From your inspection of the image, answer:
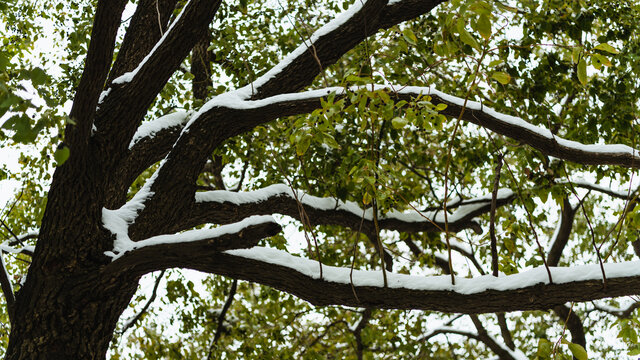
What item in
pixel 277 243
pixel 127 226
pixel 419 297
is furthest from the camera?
pixel 277 243

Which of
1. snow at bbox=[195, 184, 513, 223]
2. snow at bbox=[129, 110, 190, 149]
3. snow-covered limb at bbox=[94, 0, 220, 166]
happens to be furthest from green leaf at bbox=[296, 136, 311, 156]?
snow at bbox=[129, 110, 190, 149]

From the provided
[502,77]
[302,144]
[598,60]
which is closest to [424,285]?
[302,144]

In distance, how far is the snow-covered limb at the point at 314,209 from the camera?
4.30 m

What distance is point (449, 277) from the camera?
125 inches

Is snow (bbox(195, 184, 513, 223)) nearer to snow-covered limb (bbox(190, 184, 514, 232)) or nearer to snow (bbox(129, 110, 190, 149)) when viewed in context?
snow-covered limb (bbox(190, 184, 514, 232))

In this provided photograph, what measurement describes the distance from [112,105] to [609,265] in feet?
9.95

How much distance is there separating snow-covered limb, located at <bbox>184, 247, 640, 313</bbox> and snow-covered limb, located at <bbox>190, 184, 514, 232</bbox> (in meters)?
0.89

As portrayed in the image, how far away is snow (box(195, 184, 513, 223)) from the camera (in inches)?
172

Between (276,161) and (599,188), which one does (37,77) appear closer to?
(276,161)

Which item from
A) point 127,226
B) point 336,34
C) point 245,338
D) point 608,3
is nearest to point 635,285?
point 336,34

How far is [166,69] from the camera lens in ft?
11.8

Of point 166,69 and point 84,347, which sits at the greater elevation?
point 166,69

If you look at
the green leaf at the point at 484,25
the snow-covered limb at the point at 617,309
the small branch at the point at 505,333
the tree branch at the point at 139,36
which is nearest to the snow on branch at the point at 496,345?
the small branch at the point at 505,333

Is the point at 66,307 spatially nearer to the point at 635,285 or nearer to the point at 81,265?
the point at 81,265
